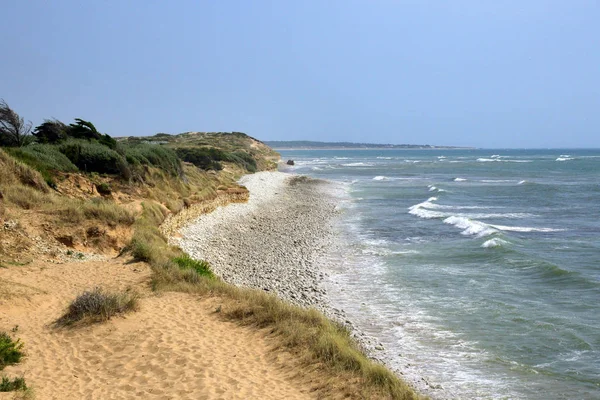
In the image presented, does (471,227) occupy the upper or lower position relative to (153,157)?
lower

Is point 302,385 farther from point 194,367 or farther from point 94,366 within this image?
point 94,366

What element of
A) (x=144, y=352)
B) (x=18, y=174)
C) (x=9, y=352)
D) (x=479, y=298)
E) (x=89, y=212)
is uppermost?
(x=18, y=174)

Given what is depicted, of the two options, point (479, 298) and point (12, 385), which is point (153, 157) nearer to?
point (479, 298)

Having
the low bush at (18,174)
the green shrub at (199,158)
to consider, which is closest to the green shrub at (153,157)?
the low bush at (18,174)

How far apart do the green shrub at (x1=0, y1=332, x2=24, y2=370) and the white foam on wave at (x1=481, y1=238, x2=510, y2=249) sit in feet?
55.7

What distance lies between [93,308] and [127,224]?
6.84 metres

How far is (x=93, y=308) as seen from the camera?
9492 millimetres

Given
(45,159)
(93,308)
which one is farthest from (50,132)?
(93,308)

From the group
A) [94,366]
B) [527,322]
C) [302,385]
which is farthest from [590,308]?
[94,366]

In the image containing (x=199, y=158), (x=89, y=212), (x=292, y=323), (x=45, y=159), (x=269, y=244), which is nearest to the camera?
(x=292, y=323)

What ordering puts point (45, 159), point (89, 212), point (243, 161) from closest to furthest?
point (89, 212) < point (45, 159) < point (243, 161)

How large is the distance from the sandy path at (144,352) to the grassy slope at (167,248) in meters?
0.46

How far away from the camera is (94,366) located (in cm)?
776

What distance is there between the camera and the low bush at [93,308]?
9.38 m
